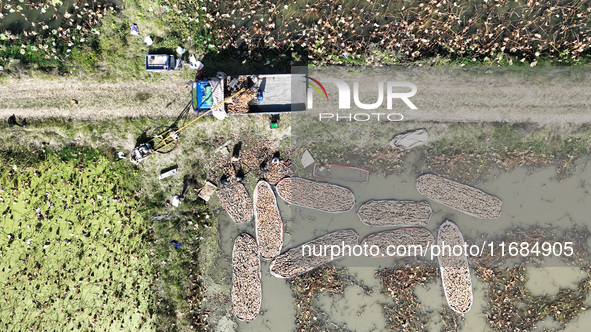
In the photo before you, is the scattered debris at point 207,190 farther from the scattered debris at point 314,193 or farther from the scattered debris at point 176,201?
the scattered debris at point 314,193

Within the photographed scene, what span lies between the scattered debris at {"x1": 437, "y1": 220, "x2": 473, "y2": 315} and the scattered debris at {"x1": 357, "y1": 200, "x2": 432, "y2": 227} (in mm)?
630

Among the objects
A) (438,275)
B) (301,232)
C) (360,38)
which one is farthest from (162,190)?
(438,275)

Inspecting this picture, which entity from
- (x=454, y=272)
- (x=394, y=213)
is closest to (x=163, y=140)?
(x=394, y=213)

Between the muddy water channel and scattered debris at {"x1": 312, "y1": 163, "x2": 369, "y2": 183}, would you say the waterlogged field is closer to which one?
the muddy water channel

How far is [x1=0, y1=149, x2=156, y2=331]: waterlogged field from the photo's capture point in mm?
8906

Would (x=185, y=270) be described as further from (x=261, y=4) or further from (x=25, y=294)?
(x=261, y=4)

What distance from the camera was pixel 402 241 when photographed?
8992 mm

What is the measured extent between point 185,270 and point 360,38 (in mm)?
7730

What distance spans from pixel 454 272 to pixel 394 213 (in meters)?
2.21

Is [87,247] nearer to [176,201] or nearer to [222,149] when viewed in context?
[176,201]

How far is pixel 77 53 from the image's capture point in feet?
→ 28.8

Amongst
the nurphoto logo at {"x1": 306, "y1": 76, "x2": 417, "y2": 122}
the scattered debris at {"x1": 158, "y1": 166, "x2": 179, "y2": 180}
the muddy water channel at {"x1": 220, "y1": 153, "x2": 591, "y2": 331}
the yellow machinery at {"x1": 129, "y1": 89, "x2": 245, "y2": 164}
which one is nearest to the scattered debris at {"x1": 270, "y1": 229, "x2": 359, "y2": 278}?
the muddy water channel at {"x1": 220, "y1": 153, "x2": 591, "y2": 331}

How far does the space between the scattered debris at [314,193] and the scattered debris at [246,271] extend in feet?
5.22

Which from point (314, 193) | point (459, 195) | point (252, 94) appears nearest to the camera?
point (252, 94)
